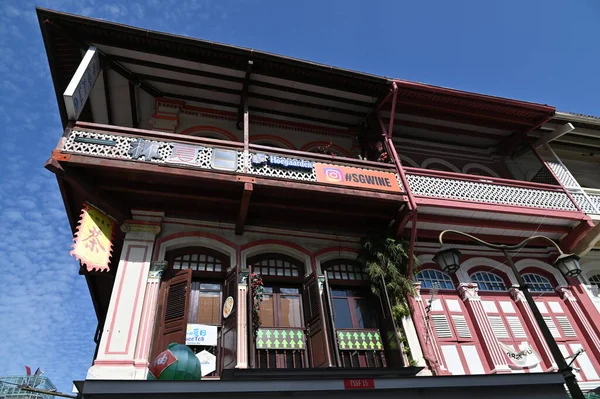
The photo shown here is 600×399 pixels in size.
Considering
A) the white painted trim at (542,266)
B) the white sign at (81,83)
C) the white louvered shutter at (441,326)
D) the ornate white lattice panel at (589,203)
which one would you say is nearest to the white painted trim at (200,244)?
the white sign at (81,83)

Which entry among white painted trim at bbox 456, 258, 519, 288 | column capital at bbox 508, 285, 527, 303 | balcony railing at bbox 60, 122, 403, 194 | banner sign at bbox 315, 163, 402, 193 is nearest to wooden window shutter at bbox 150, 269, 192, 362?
balcony railing at bbox 60, 122, 403, 194

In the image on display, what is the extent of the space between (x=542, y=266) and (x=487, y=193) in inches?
111

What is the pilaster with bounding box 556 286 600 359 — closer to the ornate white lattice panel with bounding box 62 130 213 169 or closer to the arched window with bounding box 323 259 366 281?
the arched window with bounding box 323 259 366 281

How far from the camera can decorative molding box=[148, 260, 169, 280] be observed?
8742 mm

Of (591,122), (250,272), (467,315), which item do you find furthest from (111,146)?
(591,122)

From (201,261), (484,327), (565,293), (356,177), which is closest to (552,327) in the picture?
(565,293)

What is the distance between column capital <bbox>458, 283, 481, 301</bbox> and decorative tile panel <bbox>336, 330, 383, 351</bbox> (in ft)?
8.56

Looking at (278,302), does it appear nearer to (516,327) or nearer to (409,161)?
(516,327)

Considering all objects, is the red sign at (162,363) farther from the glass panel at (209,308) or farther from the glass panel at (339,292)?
the glass panel at (339,292)

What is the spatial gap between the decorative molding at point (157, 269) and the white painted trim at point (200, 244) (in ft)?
1.41

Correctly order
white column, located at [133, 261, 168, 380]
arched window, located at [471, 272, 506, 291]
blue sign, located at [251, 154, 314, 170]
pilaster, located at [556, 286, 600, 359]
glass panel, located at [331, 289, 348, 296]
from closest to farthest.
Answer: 1. white column, located at [133, 261, 168, 380]
2. blue sign, located at [251, 154, 314, 170]
3. glass panel, located at [331, 289, 348, 296]
4. pilaster, located at [556, 286, 600, 359]
5. arched window, located at [471, 272, 506, 291]

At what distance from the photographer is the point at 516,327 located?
10.3 metres

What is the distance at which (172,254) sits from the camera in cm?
952

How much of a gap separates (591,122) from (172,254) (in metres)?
13.2
